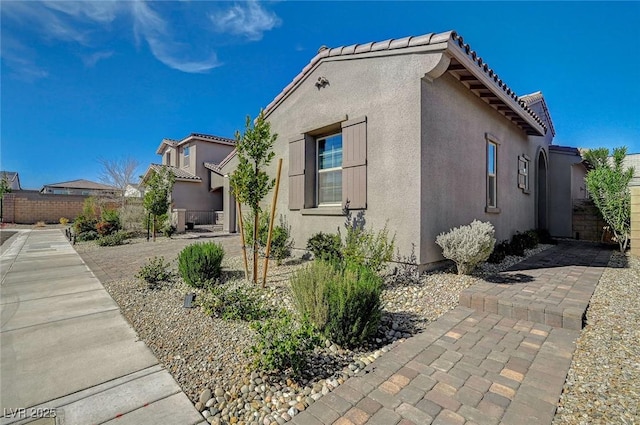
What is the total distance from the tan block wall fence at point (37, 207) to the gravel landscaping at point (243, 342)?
26558mm

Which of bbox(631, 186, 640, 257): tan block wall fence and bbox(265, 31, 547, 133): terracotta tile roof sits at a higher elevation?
bbox(265, 31, 547, 133): terracotta tile roof

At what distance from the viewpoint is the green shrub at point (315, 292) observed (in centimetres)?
333

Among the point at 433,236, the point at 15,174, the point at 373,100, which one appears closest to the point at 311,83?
the point at 373,100

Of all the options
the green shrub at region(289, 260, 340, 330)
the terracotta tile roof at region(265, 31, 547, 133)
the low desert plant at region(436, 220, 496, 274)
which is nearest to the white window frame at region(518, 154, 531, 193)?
the terracotta tile roof at region(265, 31, 547, 133)

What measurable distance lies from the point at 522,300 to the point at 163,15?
1030cm

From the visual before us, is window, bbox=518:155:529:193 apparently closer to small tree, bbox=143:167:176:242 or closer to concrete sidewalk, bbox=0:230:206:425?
concrete sidewalk, bbox=0:230:206:425

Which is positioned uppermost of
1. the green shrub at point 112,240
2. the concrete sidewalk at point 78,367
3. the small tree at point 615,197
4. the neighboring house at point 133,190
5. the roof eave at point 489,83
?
the roof eave at point 489,83

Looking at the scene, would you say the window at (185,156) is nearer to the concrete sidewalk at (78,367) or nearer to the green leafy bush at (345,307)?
the concrete sidewalk at (78,367)

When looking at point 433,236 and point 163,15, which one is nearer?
point 433,236

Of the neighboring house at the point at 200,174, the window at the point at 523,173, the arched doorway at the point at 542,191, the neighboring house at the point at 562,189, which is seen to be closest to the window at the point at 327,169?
the window at the point at 523,173

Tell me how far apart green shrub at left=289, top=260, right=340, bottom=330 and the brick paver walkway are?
0.80m

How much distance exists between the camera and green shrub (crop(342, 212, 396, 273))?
5.44 metres

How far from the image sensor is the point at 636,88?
1222cm

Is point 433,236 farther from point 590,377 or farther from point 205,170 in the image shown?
point 205,170
